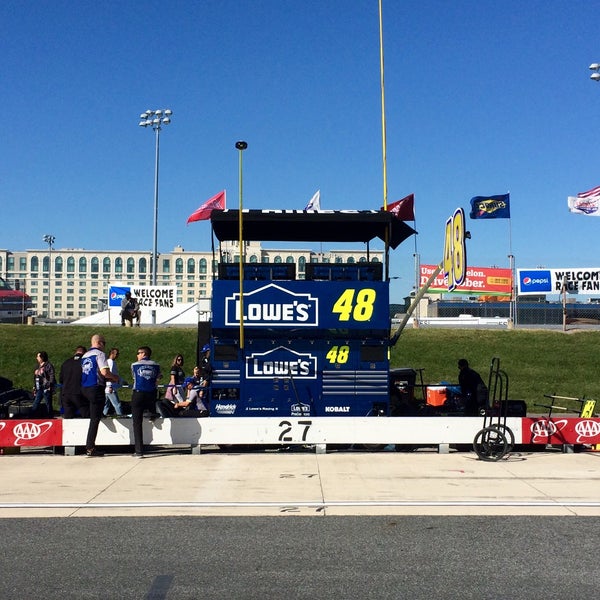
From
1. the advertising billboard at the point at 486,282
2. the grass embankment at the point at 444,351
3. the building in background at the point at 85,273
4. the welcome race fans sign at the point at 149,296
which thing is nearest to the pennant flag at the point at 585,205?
the grass embankment at the point at 444,351

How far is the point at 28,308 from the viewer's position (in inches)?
1474

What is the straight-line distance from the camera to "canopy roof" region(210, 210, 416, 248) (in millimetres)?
13758

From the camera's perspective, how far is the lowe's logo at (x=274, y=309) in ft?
44.4

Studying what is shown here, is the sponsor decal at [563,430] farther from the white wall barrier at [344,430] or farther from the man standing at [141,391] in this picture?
the man standing at [141,391]

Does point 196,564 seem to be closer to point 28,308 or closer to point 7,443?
point 7,443

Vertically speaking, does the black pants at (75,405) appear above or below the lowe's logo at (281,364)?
below

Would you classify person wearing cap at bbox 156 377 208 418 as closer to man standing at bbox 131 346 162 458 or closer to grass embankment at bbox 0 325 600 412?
man standing at bbox 131 346 162 458

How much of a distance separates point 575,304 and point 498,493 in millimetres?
48576

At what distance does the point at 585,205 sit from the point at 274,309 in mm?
23845

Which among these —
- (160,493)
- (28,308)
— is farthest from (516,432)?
(28,308)

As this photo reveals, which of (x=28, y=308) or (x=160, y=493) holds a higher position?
(x=28, y=308)

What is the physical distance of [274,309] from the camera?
1355 centimetres

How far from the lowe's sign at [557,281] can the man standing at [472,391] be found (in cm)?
2289

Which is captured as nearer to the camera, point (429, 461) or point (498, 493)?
point (498, 493)
